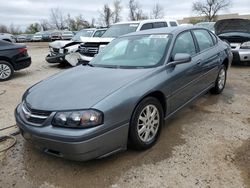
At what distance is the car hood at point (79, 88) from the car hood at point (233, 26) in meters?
7.45

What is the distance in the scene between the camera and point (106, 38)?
29.2 ft

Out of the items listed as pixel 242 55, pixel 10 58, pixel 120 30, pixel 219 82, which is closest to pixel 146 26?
pixel 120 30

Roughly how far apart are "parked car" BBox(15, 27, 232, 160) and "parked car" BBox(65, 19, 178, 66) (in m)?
4.20

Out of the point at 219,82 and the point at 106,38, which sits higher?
the point at 106,38

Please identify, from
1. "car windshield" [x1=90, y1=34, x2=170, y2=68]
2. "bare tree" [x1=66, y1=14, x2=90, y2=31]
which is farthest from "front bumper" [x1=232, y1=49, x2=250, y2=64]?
"bare tree" [x1=66, y1=14, x2=90, y2=31]

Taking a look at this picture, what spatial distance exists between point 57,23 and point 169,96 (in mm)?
67788

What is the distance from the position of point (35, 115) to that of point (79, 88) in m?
0.59

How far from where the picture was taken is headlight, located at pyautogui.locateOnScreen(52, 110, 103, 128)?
2.70 m

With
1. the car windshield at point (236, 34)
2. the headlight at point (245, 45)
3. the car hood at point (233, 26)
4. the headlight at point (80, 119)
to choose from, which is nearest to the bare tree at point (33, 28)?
the car hood at point (233, 26)

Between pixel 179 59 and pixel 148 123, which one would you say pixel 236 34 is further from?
pixel 148 123

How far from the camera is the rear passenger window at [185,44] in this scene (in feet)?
13.3

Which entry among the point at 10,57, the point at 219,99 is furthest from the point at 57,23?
the point at 219,99

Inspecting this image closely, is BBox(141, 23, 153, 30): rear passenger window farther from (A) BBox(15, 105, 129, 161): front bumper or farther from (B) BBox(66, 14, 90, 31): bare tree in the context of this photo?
(B) BBox(66, 14, 90, 31): bare tree

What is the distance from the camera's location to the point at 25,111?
3158 millimetres
